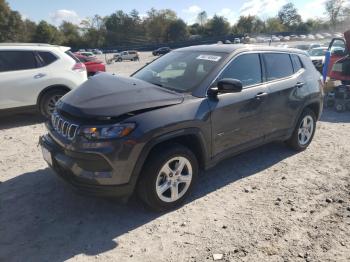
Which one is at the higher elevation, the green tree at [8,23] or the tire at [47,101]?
the green tree at [8,23]

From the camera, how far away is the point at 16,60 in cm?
724

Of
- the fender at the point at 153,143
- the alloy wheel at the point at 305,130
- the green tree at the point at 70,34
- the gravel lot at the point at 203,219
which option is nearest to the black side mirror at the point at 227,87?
the fender at the point at 153,143

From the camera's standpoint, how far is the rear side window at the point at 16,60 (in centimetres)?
714

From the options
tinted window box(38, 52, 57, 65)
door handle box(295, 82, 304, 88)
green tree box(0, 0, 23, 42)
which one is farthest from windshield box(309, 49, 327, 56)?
green tree box(0, 0, 23, 42)

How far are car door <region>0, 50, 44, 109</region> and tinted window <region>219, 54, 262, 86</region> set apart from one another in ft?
15.7

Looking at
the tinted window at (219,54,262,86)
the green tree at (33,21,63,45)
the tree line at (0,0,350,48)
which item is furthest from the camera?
the tree line at (0,0,350,48)

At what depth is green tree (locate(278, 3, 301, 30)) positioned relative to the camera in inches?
4503

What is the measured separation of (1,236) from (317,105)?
16.2 feet

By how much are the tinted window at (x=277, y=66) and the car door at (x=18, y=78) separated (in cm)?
494

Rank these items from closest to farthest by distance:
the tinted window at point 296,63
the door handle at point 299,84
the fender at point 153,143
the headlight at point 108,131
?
1. the headlight at point 108,131
2. the fender at point 153,143
3. the door handle at point 299,84
4. the tinted window at point 296,63

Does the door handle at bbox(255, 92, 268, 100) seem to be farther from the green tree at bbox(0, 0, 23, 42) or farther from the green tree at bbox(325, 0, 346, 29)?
the green tree at bbox(325, 0, 346, 29)

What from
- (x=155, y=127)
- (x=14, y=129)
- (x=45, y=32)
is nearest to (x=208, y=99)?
(x=155, y=127)

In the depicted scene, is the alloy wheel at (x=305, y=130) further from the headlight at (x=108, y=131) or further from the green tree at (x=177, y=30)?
the green tree at (x=177, y=30)

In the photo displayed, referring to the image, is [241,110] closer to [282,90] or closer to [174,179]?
[282,90]
